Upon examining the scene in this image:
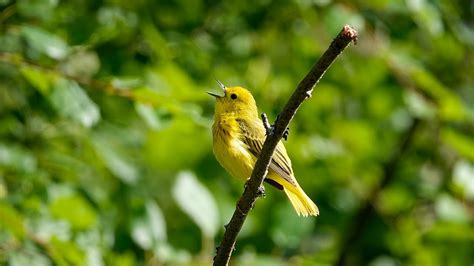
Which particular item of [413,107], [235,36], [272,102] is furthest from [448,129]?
[235,36]

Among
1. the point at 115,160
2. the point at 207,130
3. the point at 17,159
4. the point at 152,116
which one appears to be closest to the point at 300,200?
the point at 152,116

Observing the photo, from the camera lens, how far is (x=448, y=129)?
16.5ft

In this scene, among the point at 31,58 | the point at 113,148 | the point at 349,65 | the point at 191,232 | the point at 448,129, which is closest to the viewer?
the point at 31,58

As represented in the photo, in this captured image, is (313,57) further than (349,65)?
No

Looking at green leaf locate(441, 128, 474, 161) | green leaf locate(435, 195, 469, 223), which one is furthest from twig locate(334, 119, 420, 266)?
green leaf locate(441, 128, 474, 161)

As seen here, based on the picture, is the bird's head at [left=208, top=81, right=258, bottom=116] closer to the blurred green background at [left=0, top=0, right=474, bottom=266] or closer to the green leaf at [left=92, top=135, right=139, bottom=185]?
the blurred green background at [left=0, top=0, right=474, bottom=266]

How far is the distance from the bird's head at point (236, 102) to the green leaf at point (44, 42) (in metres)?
0.69

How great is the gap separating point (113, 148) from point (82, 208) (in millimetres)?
372

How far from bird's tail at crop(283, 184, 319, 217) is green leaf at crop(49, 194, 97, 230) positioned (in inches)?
42.2

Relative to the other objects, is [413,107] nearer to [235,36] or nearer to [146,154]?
[235,36]

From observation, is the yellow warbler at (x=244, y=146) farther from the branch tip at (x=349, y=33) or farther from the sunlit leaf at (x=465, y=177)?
the sunlit leaf at (x=465, y=177)

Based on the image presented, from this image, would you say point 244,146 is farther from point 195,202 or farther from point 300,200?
point 195,202

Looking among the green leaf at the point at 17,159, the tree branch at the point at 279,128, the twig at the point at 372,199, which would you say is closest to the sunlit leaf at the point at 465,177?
the twig at the point at 372,199

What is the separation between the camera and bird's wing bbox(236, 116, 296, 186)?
9.95 feet
